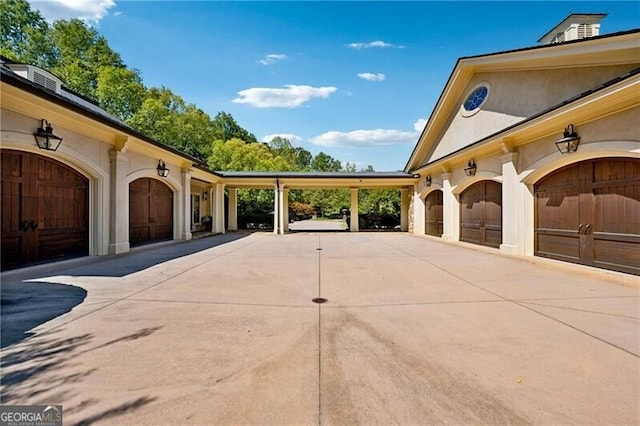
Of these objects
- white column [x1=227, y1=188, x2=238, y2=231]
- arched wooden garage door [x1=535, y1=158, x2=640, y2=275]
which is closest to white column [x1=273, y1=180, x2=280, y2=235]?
white column [x1=227, y1=188, x2=238, y2=231]

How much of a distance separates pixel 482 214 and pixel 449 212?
7.56ft

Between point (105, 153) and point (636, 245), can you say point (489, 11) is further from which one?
point (105, 153)

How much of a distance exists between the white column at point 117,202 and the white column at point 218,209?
9.57 m

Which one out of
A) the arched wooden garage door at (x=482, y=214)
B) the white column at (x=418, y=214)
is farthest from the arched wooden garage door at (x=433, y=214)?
the arched wooden garage door at (x=482, y=214)

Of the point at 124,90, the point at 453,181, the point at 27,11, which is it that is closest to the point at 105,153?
the point at 453,181

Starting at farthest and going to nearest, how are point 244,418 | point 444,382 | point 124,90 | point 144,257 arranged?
1. point 124,90
2. point 144,257
3. point 444,382
4. point 244,418

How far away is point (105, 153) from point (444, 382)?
1079cm

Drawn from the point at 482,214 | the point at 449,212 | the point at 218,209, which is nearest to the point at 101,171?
the point at 218,209

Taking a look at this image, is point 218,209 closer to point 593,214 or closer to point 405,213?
point 405,213

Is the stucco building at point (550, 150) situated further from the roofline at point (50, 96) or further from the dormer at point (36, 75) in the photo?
the dormer at point (36, 75)

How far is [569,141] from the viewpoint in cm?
757

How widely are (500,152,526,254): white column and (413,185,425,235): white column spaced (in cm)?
833

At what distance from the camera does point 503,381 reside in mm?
2717

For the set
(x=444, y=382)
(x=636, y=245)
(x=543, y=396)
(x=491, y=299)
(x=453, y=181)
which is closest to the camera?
(x=543, y=396)
